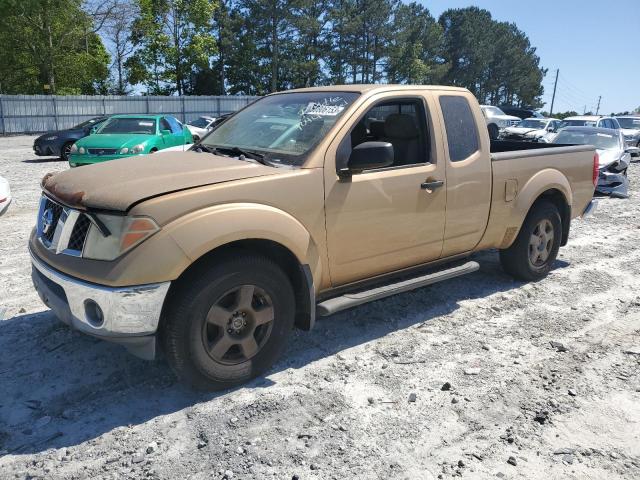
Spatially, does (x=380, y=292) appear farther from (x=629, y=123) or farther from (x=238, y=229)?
(x=629, y=123)

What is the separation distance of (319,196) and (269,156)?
0.51 m

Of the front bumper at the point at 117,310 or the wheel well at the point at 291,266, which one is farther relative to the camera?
the wheel well at the point at 291,266

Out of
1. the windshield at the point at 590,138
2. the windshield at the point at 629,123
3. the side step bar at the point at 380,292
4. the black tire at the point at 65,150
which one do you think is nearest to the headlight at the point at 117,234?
the side step bar at the point at 380,292

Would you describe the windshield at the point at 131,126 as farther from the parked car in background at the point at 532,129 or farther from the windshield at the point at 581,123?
the windshield at the point at 581,123

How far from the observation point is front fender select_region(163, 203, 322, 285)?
3037 millimetres

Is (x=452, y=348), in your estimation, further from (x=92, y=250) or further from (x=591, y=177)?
(x=591, y=177)

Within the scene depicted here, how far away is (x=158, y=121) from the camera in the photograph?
14.1 m

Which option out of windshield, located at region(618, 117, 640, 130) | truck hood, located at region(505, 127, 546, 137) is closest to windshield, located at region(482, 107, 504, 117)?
windshield, located at region(618, 117, 640, 130)

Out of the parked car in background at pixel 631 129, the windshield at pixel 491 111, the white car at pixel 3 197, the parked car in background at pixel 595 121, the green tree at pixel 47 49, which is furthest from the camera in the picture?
the green tree at pixel 47 49

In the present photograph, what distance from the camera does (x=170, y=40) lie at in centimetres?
4403

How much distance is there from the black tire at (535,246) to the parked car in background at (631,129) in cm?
1773

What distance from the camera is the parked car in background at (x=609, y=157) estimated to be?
11961mm

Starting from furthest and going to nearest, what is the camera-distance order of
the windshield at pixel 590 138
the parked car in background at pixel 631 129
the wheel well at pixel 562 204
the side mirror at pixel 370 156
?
the parked car in background at pixel 631 129 < the windshield at pixel 590 138 < the wheel well at pixel 562 204 < the side mirror at pixel 370 156

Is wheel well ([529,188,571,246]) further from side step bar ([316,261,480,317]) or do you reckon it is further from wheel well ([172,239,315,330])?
wheel well ([172,239,315,330])
